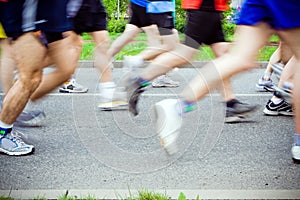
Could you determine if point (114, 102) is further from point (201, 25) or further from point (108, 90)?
point (201, 25)

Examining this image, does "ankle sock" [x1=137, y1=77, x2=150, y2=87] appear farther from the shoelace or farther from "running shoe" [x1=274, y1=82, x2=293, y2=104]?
"running shoe" [x1=274, y1=82, x2=293, y2=104]

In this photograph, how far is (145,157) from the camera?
14.2 feet

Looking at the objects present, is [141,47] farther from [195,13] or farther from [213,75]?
[195,13]

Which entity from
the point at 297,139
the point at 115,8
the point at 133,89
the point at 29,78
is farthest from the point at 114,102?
the point at 115,8

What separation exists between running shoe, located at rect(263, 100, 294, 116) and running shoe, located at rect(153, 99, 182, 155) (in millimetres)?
2175

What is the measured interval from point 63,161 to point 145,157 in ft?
1.84

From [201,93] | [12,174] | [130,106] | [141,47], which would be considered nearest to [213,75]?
[201,93]

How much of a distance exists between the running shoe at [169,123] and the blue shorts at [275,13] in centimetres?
69

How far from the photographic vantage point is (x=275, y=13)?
3.58 meters

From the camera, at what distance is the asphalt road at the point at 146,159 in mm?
3652

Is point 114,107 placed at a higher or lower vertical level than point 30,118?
higher

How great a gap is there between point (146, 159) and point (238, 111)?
1.46m

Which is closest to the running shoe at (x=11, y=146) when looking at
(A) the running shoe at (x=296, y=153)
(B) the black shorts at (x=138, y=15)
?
(A) the running shoe at (x=296, y=153)

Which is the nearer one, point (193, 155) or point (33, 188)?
point (33, 188)
